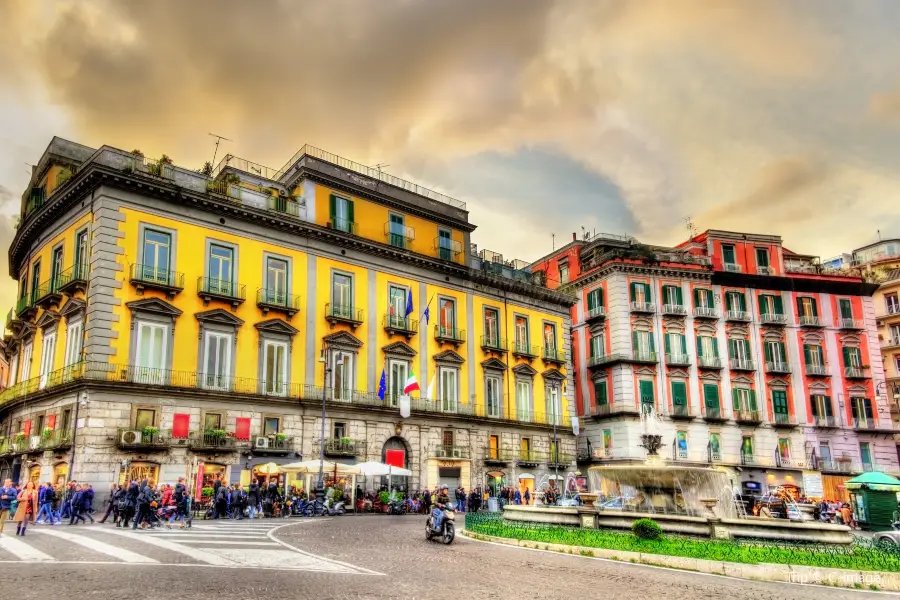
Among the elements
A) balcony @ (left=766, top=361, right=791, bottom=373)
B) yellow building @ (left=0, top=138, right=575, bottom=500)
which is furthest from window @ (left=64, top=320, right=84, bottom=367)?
balcony @ (left=766, top=361, right=791, bottom=373)

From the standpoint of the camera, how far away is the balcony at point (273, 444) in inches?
1286

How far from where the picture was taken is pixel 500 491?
136ft

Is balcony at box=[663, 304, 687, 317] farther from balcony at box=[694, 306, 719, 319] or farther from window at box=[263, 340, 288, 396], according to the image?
window at box=[263, 340, 288, 396]

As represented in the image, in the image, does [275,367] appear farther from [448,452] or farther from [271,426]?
[448,452]

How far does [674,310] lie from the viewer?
52.1m

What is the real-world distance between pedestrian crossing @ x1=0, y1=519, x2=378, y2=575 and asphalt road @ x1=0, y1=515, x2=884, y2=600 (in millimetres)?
24

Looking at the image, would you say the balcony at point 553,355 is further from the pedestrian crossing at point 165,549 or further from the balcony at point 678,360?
the pedestrian crossing at point 165,549

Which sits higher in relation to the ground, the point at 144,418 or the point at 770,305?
the point at 770,305

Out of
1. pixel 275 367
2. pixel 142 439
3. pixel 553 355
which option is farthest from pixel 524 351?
pixel 142 439

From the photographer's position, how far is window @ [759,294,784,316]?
5431 centimetres

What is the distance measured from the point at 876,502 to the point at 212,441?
27.7 m

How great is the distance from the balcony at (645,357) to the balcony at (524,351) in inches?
287

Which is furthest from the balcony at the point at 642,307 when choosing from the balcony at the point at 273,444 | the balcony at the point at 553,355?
the balcony at the point at 273,444

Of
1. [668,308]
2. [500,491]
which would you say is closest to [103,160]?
[500,491]
